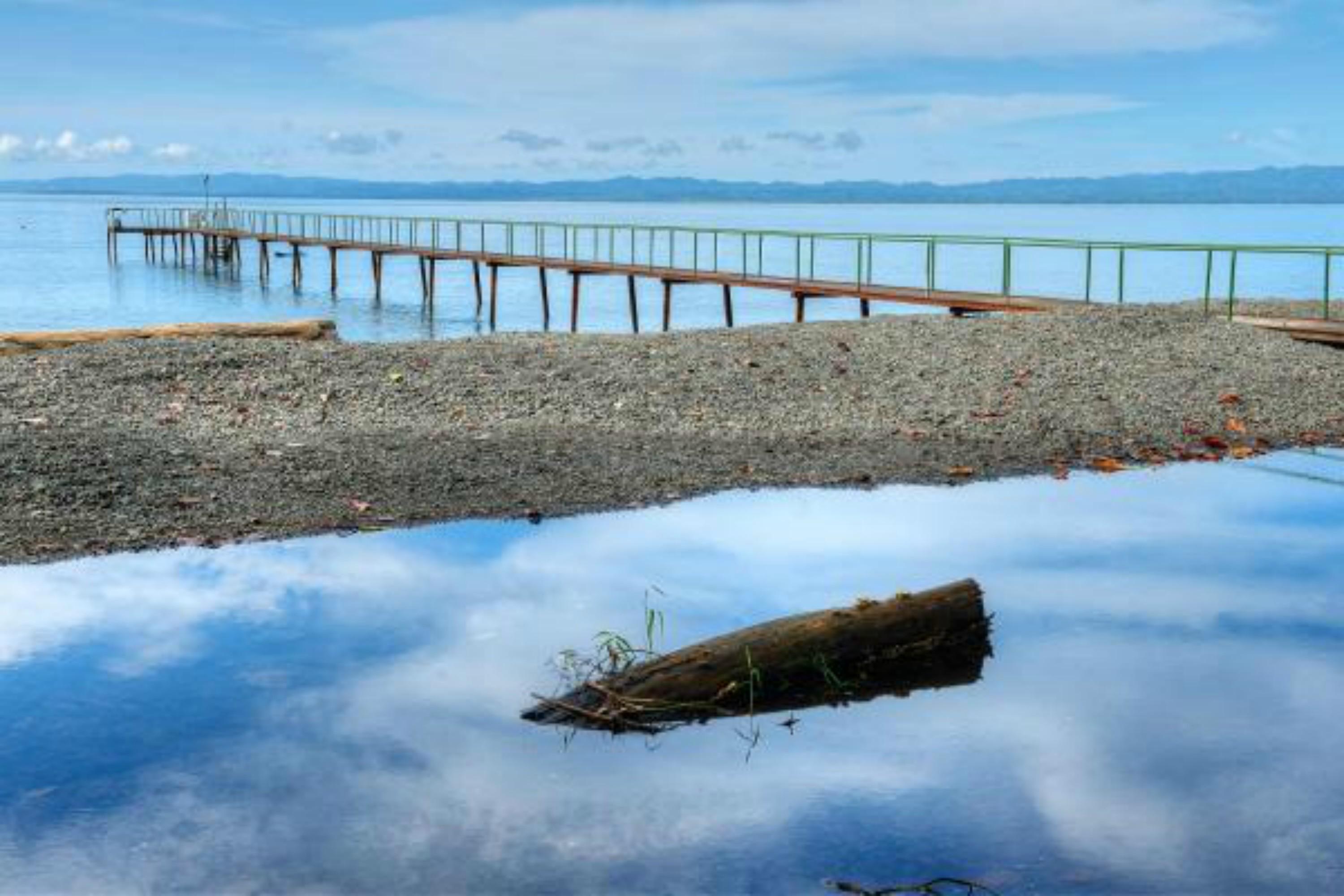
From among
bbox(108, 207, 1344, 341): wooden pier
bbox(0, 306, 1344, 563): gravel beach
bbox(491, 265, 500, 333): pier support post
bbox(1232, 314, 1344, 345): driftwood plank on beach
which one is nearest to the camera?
bbox(0, 306, 1344, 563): gravel beach

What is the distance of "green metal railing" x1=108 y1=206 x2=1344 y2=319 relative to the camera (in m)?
26.9

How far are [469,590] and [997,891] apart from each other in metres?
4.64

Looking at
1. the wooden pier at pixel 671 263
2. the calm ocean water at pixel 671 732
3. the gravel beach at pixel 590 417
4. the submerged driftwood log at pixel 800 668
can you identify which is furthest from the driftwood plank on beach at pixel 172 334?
the submerged driftwood log at pixel 800 668

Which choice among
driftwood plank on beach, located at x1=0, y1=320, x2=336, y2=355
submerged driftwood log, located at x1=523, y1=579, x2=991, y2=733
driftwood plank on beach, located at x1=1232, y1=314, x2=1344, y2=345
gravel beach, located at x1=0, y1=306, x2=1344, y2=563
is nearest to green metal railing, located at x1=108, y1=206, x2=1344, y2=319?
driftwood plank on beach, located at x1=1232, y1=314, x2=1344, y2=345

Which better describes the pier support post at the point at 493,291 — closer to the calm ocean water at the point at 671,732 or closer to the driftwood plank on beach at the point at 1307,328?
the driftwood plank on beach at the point at 1307,328

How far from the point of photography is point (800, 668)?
24.3 feet

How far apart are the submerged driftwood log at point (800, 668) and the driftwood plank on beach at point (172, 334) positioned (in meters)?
14.3

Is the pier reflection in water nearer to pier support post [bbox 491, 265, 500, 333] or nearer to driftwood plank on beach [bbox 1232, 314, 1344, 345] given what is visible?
driftwood plank on beach [bbox 1232, 314, 1344, 345]

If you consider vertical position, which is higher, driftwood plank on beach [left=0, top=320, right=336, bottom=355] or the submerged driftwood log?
driftwood plank on beach [left=0, top=320, right=336, bottom=355]

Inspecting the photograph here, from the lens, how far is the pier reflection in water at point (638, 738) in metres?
5.57

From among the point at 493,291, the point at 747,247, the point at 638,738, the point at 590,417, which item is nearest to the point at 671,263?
the point at 493,291

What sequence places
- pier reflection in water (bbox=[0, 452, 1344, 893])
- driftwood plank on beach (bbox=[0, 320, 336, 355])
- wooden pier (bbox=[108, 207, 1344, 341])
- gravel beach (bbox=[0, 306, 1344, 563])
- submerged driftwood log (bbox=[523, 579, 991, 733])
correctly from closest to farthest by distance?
1. pier reflection in water (bbox=[0, 452, 1344, 893])
2. submerged driftwood log (bbox=[523, 579, 991, 733])
3. gravel beach (bbox=[0, 306, 1344, 563])
4. driftwood plank on beach (bbox=[0, 320, 336, 355])
5. wooden pier (bbox=[108, 207, 1344, 341])

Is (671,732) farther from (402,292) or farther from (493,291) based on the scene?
(402,292)

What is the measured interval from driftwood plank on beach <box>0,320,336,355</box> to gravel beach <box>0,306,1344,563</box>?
2.34m
